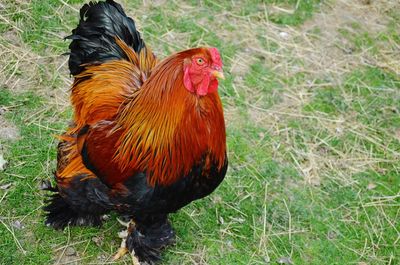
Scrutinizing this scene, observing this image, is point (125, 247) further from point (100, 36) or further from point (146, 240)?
point (100, 36)

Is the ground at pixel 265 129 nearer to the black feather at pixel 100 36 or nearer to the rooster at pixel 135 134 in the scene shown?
the rooster at pixel 135 134

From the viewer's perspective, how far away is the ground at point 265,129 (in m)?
4.12

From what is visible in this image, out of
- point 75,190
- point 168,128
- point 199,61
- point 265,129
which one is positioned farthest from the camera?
point 265,129

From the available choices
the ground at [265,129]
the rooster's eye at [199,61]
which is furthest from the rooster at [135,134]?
the ground at [265,129]

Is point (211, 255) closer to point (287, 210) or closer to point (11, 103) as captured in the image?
point (287, 210)

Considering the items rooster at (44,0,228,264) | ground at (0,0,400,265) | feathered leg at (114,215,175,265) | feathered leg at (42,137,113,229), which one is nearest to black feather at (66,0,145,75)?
rooster at (44,0,228,264)

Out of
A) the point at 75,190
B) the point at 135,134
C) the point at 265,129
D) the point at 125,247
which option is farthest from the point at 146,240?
the point at 265,129

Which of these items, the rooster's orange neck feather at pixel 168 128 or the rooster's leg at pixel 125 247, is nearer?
the rooster's orange neck feather at pixel 168 128

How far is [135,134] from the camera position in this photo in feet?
10.4

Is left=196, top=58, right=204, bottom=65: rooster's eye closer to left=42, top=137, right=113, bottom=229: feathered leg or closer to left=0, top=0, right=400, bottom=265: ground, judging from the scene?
left=42, top=137, right=113, bottom=229: feathered leg

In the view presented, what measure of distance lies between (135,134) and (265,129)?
206 centimetres

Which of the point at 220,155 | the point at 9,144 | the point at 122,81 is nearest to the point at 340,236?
the point at 220,155

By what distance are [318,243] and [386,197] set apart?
85 cm

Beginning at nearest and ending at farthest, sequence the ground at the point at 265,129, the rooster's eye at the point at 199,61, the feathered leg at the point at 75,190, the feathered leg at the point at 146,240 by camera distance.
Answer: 1. the rooster's eye at the point at 199,61
2. the feathered leg at the point at 75,190
3. the feathered leg at the point at 146,240
4. the ground at the point at 265,129
